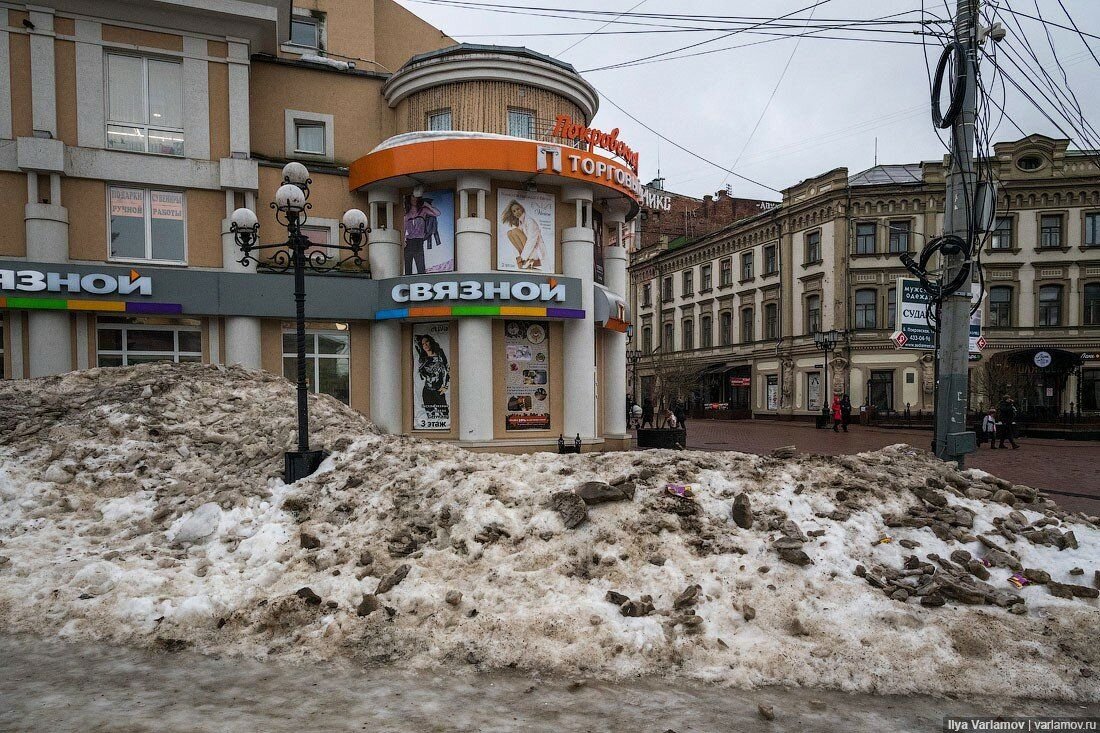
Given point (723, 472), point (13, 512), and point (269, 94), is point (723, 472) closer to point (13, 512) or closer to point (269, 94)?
point (13, 512)

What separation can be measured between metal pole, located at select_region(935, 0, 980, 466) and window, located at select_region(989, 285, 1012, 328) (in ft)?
103

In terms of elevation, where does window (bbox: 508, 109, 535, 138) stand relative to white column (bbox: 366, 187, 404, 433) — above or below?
above

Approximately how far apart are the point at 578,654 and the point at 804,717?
1.68 meters

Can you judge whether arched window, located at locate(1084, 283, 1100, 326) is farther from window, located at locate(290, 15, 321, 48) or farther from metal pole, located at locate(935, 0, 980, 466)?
window, located at locate(290, 15, 321, 48)

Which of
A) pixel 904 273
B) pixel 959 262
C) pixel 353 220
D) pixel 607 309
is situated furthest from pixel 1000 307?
pixel 353 220

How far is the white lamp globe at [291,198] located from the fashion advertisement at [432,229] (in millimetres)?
7888

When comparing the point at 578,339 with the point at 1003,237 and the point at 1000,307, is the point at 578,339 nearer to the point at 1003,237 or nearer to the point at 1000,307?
the point at 1000,307

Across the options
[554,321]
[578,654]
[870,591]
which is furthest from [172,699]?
[554,321]

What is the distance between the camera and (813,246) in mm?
36531

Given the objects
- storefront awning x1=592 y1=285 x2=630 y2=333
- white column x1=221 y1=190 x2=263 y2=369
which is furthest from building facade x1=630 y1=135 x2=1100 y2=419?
white column x1=221 y1=190 x2=263 y2=369

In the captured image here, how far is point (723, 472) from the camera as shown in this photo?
24.8 feet

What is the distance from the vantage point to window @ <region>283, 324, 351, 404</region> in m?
16.6

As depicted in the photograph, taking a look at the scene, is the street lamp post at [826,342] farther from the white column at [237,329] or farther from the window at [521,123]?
the white column at [237,329]

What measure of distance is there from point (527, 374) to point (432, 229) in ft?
15.6
